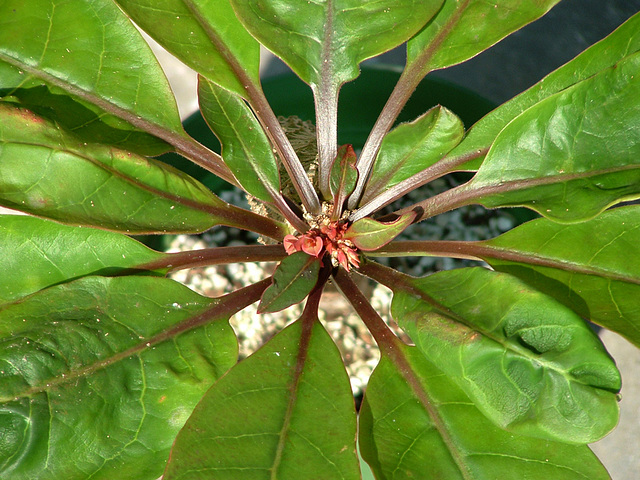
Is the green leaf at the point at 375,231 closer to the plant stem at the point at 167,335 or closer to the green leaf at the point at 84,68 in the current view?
the plant stem at the point at 167,335

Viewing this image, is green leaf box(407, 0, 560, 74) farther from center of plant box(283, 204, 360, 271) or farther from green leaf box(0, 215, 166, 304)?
green leaf box(0, 215, 166, 304)

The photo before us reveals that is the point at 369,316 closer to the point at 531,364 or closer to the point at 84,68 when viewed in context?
the point at 531,364

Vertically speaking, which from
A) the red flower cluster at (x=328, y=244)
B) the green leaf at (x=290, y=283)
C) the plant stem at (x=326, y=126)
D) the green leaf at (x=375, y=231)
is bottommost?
the green leaf at (x=290, y=283)

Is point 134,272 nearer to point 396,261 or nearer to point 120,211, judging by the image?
point 120,211

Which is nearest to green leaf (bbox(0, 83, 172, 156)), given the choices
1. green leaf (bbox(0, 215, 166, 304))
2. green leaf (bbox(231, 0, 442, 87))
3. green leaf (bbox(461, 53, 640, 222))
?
green leaf (bbox(0, 215, 166, 304))

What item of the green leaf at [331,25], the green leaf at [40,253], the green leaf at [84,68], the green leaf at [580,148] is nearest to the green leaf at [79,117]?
the green leaf at [84,68]

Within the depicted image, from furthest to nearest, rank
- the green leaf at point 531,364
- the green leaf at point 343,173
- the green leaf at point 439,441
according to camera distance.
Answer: the green leaf at point 343,173 < the green leaf at point 439,441 < the green leaf at point 531,364

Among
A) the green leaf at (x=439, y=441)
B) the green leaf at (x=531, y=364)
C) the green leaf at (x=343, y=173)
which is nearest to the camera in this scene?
the green leaf at (x=531, y=364)

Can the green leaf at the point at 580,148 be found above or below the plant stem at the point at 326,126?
below
